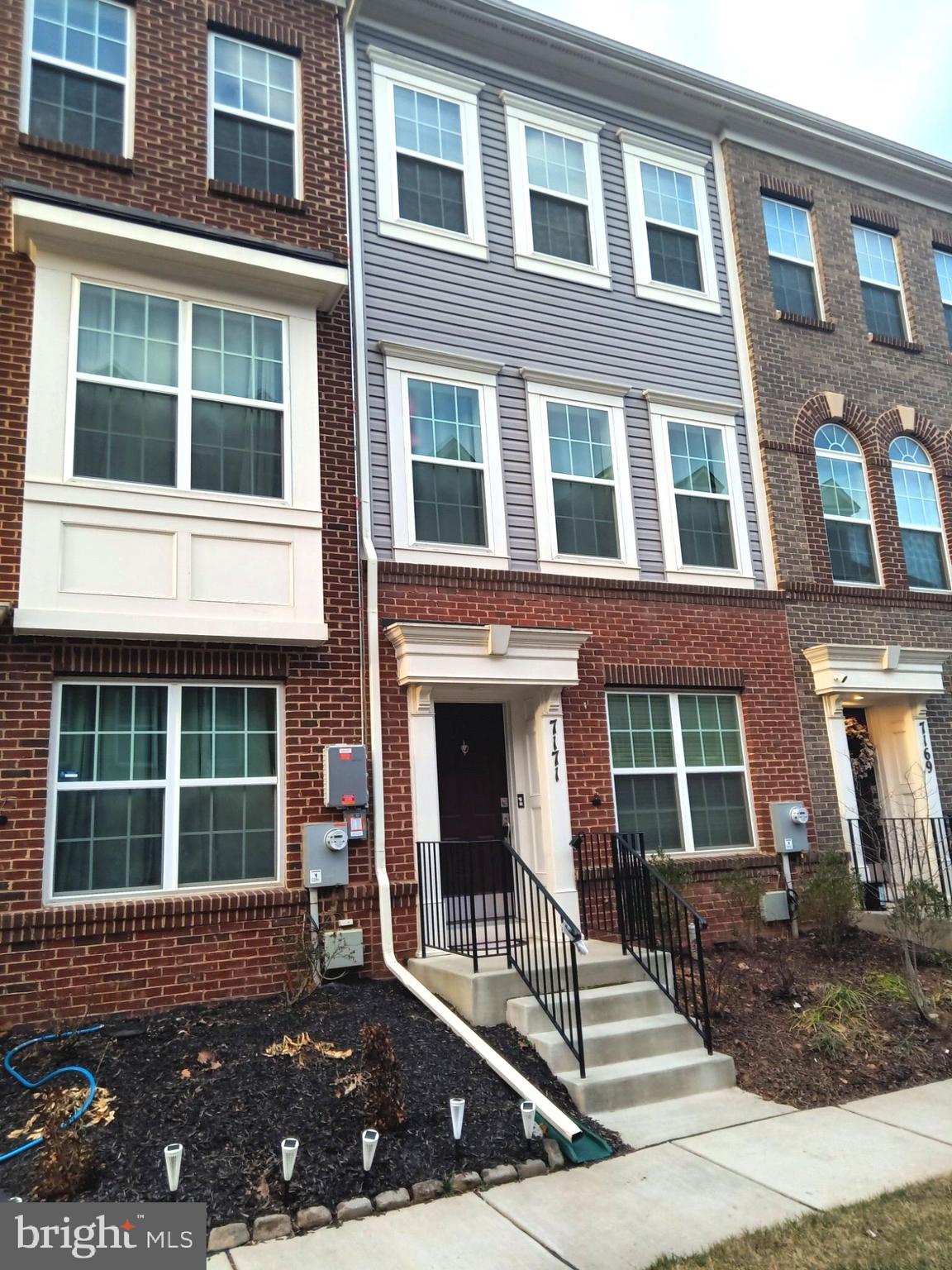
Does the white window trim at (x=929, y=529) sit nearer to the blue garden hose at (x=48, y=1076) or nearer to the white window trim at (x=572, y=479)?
the white window trim at (x=572, y=479)

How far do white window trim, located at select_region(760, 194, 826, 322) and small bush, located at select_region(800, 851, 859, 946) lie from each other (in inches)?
278

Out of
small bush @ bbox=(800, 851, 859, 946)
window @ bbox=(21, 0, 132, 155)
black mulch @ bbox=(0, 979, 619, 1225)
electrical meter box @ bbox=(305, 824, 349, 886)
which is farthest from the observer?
small bush @ bbox=(800, 851, 859, 946)

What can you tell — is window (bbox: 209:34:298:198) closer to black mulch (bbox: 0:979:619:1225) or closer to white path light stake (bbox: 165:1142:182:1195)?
black mulch (bbox: 0:979:619:1225)

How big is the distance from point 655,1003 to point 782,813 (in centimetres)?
361

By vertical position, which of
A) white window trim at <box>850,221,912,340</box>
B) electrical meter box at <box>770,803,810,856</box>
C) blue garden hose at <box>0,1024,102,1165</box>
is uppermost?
white window trim at <box>850,221,912,340</box>

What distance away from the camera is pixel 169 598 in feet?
24.3

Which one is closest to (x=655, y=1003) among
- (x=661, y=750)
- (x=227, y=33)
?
(x=661, y=750)

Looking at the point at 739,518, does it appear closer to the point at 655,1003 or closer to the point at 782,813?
the point at 782,813

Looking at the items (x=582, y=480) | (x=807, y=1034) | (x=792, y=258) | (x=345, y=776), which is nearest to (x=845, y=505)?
(x=792, y=258)

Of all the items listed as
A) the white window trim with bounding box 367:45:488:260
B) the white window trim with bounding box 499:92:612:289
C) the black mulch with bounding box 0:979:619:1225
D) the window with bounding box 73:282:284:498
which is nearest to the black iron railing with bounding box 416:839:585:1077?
the black mulch with bounding box 0:979:619:1225

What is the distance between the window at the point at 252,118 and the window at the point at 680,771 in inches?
245

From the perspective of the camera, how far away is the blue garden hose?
4797mm

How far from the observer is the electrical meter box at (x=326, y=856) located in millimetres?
7508

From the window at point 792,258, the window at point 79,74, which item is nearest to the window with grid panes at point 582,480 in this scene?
the window at point 792,258
